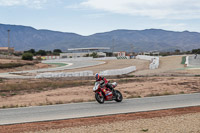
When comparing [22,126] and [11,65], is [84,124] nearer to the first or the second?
[22,126]

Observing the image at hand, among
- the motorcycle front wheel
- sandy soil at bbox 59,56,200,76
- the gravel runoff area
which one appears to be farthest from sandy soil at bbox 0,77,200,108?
sandy soil at bbox 59,56,200,76

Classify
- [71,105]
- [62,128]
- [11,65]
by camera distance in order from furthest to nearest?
[11,65]
[71,105]
[62,128]

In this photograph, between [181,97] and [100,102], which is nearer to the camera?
[100,102]

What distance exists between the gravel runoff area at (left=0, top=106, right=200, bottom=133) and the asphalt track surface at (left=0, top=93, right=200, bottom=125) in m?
0.66

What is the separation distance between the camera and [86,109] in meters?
12.2

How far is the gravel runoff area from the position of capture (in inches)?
345

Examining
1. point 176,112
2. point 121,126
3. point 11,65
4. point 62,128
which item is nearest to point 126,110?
point 176,112

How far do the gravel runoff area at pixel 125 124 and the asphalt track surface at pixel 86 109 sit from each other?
0.66 m

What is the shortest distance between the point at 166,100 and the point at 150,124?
5104 mm

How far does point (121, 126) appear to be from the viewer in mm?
9164

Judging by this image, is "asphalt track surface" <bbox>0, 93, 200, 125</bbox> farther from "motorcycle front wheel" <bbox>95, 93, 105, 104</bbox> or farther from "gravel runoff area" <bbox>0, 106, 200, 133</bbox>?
"gravel runoff area" <bbox>0, 106, 200, 133</bbox>

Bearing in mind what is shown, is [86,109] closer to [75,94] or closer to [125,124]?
[125,124]

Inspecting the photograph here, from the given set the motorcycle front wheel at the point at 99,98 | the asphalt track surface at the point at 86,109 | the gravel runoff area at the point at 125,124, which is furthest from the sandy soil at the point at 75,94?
the gravel runoff area at the point at 125,124

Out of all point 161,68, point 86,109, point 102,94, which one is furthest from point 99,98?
point 161,68
